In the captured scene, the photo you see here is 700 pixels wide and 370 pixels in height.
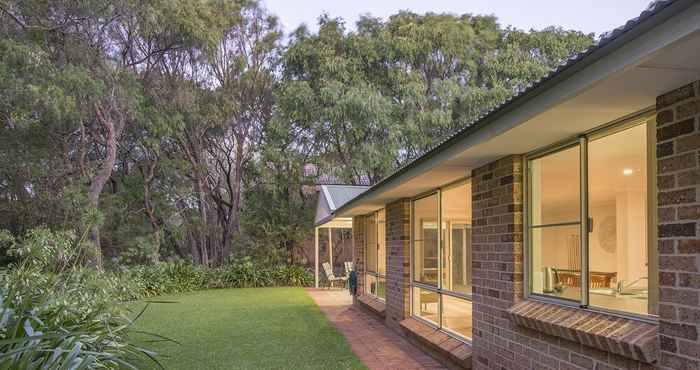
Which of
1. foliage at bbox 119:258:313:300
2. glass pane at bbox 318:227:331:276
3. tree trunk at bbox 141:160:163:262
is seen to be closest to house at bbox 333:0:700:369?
foliage at bbox 119:258:313:300

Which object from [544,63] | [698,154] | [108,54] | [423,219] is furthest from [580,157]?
[544,63]

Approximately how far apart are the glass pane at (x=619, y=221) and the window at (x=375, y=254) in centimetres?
769

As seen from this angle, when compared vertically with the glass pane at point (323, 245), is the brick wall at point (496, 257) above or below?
above

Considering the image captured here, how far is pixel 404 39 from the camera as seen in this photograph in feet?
82.8

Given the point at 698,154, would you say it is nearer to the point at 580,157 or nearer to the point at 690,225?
the point at 690,225

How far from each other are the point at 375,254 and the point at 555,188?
315 inches

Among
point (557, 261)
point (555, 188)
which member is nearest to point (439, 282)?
point (557, 261)

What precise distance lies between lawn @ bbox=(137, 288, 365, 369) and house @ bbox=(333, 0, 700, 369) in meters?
1.91

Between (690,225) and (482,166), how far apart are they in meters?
3.08

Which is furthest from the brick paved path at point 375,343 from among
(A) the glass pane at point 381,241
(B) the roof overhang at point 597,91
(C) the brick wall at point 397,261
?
(B) the roof overhang at point 597,91

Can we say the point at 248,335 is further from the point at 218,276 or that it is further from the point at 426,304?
the point at 218,276

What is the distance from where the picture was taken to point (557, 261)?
473 cm

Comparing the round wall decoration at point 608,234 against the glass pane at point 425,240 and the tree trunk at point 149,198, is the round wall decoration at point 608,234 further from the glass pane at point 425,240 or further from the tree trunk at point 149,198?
the tree trunk at point 149,198

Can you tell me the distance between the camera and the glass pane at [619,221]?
3730 millimetres
